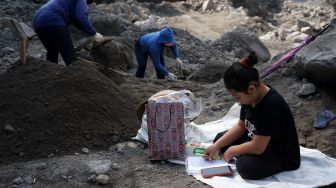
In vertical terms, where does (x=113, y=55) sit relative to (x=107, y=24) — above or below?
above

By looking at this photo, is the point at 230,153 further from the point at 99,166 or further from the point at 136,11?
the point at 136,11

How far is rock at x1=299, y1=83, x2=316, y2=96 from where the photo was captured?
16.2 ft

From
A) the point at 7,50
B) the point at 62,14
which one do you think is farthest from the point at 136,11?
the point at 62,14

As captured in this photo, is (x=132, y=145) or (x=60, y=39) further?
(x=60, y=39)

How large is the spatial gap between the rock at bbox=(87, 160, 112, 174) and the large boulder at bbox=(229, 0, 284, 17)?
13125 mm

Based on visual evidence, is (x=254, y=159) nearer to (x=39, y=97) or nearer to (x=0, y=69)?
(x=39, y=97)

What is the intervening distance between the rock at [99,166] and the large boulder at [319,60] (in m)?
2.19

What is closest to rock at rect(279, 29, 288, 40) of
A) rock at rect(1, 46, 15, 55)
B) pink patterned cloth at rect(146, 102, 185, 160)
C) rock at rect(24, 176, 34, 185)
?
rock at rect(1, 46, 15, 55)

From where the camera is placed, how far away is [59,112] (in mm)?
4395

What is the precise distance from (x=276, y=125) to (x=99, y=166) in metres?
1.40

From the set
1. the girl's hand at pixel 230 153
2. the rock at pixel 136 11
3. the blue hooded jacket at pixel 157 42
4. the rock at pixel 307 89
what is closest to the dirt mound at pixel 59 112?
the girl's hand at pixel 230 153

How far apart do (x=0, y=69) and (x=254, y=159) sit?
472 cm

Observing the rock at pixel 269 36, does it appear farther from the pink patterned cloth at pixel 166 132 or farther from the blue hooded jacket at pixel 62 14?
the pink patterned cloth at pixel 166 132

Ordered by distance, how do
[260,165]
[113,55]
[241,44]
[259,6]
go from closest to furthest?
[260,165] → [113,55] → [241,44] → [259,6]
